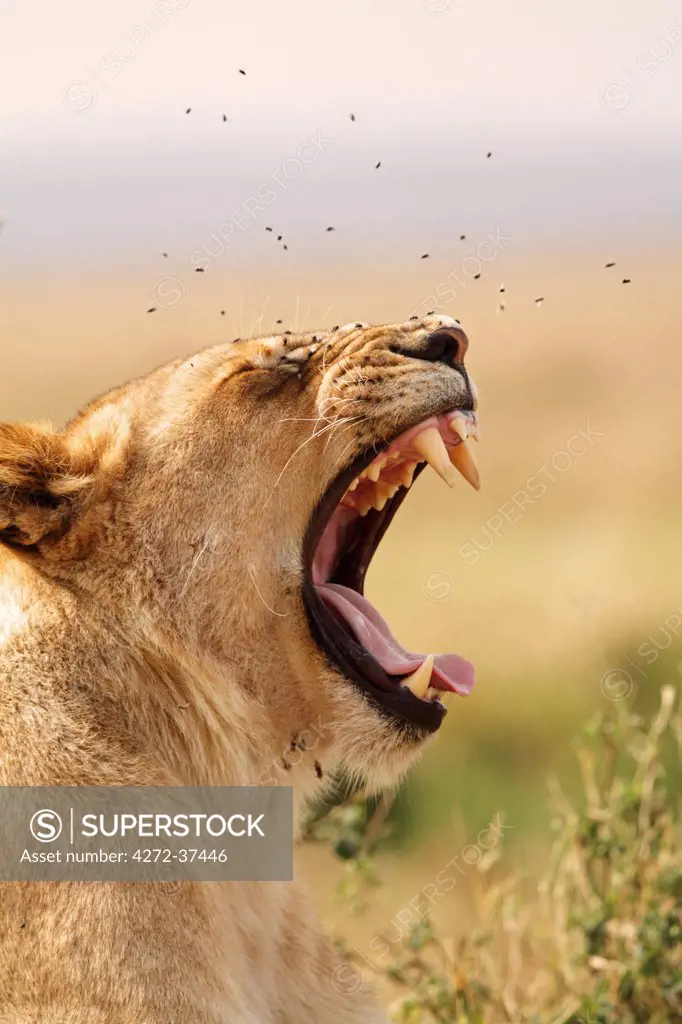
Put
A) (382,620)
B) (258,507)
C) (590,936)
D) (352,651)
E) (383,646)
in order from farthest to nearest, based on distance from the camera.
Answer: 1. (590,936)
2. (382,620)
3. (383,646)
4. (352,651)
5. (258,507)

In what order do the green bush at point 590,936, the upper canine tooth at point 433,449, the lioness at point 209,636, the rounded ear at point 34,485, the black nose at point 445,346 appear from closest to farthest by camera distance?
the lioness at point 209,636, the rounded ear at point 34,485, the upper canine tooth at point 433,449, the black nose at point 445,346, the green bush at point 590,936

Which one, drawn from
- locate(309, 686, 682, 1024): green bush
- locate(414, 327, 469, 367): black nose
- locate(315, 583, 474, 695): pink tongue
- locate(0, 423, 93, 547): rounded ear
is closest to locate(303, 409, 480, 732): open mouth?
locate(315, 583, 474, 695): pink tongue

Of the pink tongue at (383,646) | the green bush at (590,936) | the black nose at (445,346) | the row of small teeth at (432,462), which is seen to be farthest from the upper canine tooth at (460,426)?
the green bush at (590,936)

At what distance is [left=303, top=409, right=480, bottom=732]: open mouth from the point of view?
3693mm

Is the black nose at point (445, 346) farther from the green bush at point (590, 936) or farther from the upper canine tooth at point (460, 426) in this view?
the green bush at point (590, 936)

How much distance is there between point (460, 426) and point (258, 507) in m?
0.59

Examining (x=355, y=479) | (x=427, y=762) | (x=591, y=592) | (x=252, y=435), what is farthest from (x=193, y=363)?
(x=591, y=592)

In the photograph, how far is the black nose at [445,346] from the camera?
3770mm

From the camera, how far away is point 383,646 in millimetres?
3842

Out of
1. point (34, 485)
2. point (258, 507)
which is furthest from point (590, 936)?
point (34, 485)

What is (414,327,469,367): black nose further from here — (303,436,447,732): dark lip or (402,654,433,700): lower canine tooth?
(402,654,433,700): lower canine tooth

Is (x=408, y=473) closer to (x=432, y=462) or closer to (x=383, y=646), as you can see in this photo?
(x=432, y=462)

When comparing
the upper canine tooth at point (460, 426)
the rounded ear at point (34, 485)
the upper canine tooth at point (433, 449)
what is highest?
the rounded ear at point (34, 485)

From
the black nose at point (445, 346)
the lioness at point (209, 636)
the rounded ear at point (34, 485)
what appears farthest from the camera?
the black nose at point (445, 346)
